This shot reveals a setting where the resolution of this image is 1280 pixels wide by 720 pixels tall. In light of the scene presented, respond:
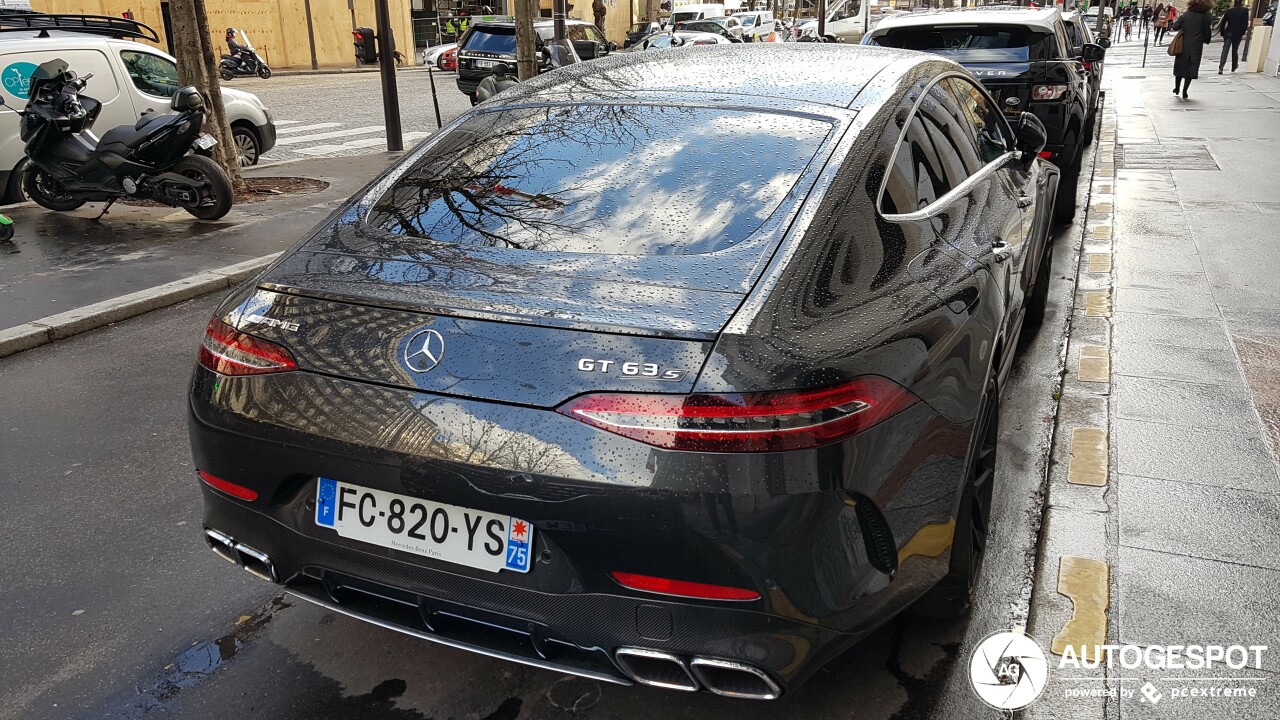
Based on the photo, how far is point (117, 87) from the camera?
34.7 feet

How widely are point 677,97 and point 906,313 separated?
1130mm

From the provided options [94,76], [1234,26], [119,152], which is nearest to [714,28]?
[1234,26]

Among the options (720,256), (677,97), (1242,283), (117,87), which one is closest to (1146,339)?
(1242,283)

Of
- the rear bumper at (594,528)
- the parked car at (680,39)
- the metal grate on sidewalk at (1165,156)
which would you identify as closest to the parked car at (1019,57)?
the metal grate on sidewalk at (1165,156)

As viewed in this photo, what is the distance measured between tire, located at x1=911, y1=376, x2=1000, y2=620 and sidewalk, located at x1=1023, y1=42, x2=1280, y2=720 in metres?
0.27

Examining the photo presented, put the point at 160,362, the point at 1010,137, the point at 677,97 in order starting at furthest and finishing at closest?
the point at 160,362 < the point at 1010,137 < the point at 677,97

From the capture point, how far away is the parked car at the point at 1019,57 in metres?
8.51

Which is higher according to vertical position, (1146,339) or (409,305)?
(409,305)

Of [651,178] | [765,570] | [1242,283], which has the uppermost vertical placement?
[651,178]

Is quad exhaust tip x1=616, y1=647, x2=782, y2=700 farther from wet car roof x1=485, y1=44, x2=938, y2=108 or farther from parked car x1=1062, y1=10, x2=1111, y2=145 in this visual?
parked car x1=1062, y1=10, x2=1111, y2=145

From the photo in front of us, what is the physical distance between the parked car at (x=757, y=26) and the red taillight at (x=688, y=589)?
35.2m

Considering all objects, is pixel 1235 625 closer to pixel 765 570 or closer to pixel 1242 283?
pixel 765 570

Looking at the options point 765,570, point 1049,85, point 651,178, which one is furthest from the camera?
point 1049,85

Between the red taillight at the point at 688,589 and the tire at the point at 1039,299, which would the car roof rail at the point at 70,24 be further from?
the red taillight at the point at 688,589
